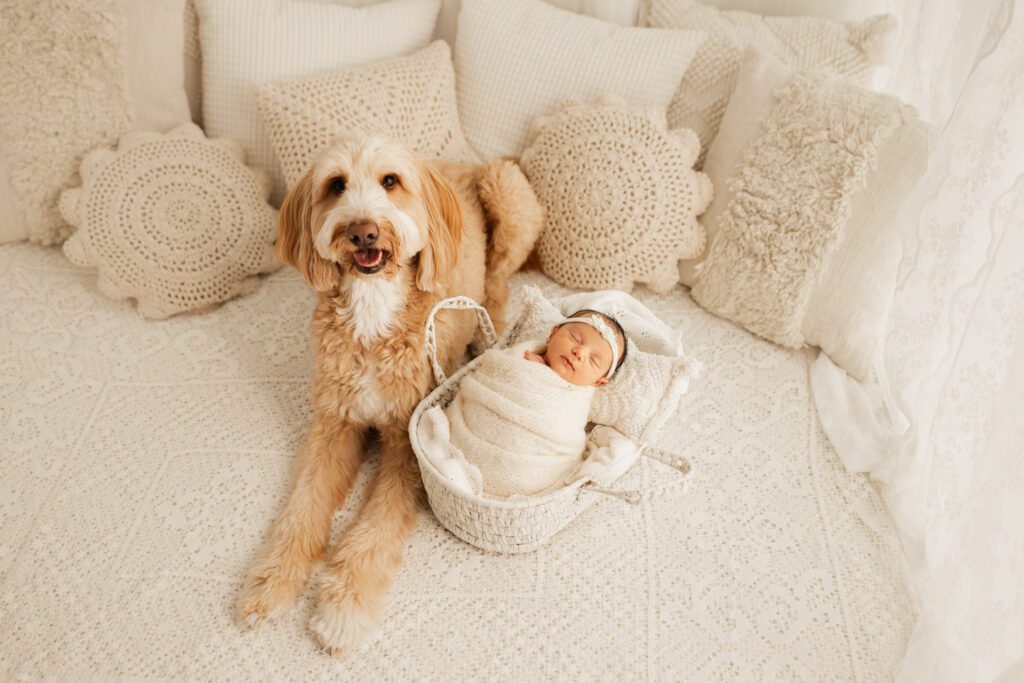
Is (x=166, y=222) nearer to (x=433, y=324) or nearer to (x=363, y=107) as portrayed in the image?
(x=363, y=107)

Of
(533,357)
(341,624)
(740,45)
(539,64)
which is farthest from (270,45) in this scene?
(341,624)

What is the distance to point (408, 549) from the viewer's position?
1670 millimetres

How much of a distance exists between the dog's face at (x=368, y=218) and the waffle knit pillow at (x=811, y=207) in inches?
35.8

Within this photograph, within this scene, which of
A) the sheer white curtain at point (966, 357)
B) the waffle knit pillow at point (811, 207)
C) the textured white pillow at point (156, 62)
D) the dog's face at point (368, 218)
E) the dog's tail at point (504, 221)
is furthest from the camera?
the textured white pillow at point (156, 62)

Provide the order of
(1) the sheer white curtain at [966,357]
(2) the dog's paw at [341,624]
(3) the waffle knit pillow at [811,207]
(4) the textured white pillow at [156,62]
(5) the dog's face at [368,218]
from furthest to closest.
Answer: (4) the textured white pillow at [156,62] → (3) the waffle knit pillow at [811,207] → (5) the dog's face at [368,218] → (2) the dog's paw at [341,624] → (1) the sheer white curtain at [966,357]

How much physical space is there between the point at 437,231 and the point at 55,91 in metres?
1.44

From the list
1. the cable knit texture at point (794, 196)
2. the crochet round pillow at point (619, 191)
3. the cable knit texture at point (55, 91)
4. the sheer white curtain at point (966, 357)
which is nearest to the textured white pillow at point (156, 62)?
the cable knit texture at point (55, 91)

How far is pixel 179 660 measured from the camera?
57.3 inches

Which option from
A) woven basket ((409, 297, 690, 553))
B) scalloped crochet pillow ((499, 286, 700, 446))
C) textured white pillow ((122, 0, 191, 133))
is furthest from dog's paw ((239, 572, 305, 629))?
textured white pillow ((122, 0, 191, 133))

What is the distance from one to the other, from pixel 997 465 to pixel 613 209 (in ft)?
4.08

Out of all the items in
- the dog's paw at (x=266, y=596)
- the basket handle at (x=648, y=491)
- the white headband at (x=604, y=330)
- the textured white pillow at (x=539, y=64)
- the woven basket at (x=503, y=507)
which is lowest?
the dog's paw at (x=266, y=596)

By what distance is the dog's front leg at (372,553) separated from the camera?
1.47 metres

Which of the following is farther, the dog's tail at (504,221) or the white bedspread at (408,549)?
the dog's tail at (504,221)

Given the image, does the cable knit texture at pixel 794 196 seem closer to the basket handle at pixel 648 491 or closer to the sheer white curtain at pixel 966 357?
the sheer white curtain at pixel 966 357
